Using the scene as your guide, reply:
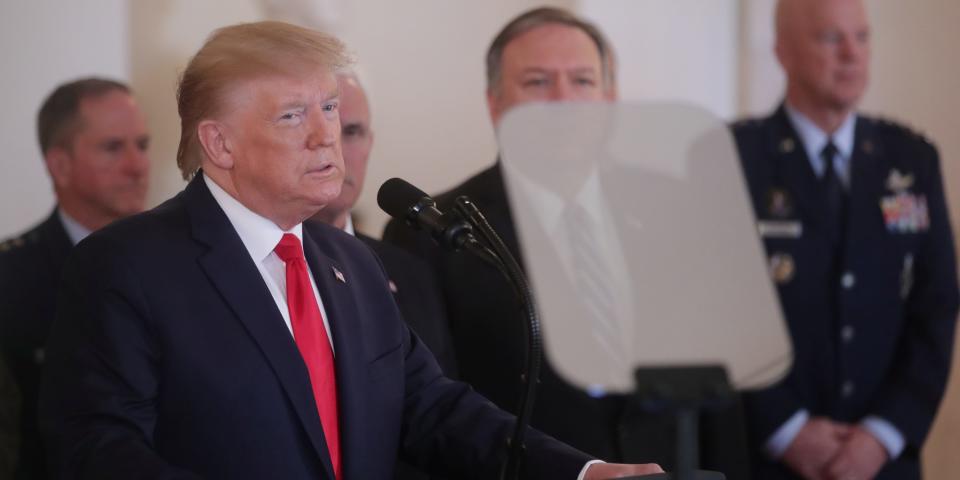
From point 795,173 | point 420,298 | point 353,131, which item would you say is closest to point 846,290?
point 795,173

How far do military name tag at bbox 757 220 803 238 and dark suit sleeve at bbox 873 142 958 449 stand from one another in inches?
11.5

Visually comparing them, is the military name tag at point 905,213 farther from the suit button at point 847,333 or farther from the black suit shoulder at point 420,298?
the black suit shoulder at point 420,298

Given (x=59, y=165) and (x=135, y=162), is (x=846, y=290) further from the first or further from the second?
(x=59, y=165)

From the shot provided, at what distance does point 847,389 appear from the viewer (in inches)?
102

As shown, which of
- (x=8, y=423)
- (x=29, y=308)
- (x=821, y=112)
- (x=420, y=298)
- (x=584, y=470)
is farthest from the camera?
(x=821, y=112)

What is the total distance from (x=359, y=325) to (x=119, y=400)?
0.34 m

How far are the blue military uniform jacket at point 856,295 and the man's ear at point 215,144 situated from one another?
1382mm

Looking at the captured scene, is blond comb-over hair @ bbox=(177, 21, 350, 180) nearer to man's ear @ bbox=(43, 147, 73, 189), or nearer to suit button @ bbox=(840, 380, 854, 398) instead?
man's ear @ bbox=(43, 147, 73, 189)

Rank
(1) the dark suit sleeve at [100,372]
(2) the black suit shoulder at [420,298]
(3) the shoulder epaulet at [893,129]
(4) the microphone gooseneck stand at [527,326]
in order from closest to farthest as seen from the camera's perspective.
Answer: (4) the microphone gooseneck stand at [527,326] < (1) the dark suit sleeve at [100,372] < (2) the black suit shoulder at [420,298] < (3) the shoulder epaulet at [893,129]

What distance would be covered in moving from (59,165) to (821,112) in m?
1.68

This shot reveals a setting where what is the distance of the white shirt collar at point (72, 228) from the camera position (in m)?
2.57

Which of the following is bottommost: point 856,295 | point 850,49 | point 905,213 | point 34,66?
point 856,295

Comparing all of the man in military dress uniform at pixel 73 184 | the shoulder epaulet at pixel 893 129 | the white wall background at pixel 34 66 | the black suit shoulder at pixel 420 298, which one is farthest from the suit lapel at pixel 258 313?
the shoulder epaulet at pixel 893 129

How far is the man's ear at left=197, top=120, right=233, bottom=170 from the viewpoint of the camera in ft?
5.14
